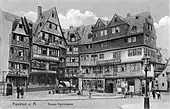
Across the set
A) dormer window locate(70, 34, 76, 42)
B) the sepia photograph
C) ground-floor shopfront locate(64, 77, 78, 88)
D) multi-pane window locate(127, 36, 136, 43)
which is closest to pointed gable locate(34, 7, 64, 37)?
the sepia photograph

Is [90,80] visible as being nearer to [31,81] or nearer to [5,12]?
[31,81]

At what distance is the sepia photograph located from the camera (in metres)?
3.54

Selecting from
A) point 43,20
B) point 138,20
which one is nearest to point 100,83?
point 138,20

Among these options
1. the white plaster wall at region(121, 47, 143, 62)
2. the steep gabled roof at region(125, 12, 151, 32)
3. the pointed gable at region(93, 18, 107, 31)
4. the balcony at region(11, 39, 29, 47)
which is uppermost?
the steep gabled roof at region(125, 12, 151, 32)

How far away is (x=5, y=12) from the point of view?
3.52 m

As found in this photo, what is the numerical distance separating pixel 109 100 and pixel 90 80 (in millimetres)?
583

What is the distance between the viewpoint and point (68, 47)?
4.11 metres

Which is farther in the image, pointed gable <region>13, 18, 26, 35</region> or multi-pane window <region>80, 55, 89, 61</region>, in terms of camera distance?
multi-pane window <region>80, 55, 89, 61</region>

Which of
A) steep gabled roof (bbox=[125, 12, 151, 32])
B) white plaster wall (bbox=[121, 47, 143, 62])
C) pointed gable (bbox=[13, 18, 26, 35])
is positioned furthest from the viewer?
white plaster wall (bbox=[121, 47, 143, 62])

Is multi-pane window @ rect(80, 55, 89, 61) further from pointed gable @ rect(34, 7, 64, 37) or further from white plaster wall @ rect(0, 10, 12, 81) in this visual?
white plaster wall @ rect(0, 10, 12, 81)

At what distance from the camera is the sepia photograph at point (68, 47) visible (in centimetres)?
354

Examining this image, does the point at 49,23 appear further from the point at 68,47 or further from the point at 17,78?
the point at 17,78

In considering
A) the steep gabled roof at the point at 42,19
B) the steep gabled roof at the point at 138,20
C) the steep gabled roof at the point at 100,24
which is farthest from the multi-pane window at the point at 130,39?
the steep gabled roof at the point at 42,19

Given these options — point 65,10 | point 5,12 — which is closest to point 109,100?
point 65,10
